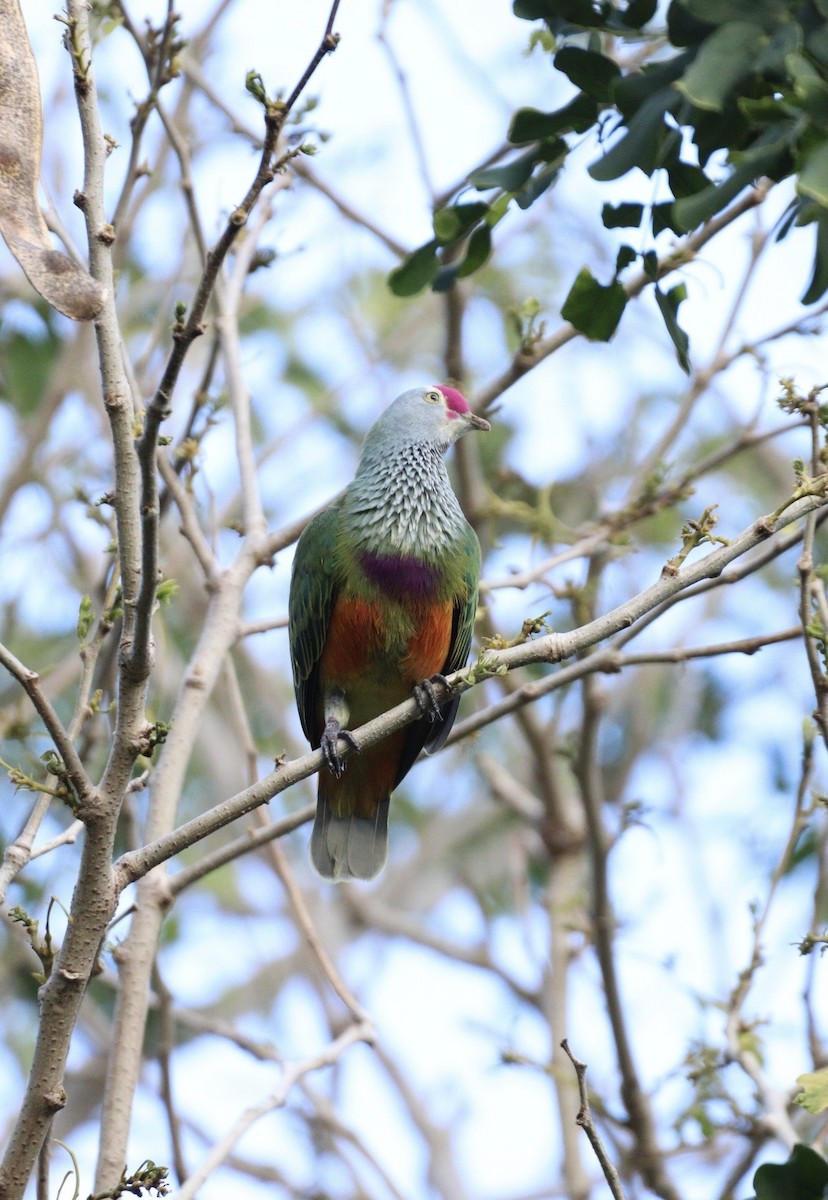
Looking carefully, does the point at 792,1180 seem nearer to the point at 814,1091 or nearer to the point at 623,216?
the point at 814,1091

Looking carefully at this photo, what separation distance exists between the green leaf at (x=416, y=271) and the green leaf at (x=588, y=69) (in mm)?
644

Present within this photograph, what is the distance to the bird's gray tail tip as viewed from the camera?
16.0 ft

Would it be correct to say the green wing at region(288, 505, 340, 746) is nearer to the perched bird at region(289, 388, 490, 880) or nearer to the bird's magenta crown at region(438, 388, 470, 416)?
the perched bird at region(289, 388, 490, 880)

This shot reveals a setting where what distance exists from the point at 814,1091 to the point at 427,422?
3.01 metres

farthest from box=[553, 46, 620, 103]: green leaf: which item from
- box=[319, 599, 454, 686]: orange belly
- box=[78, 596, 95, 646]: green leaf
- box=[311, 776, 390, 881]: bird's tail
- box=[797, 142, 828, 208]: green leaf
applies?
box=[311, 776, 390, 881]: bird's tail

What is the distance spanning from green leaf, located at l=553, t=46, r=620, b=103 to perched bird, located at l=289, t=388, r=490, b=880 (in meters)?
1.91

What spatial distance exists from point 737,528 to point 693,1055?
5278 mm

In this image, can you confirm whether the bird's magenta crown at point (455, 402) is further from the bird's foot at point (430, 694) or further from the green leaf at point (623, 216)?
the green leaf at point (623, 216)

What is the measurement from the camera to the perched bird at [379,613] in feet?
14.8

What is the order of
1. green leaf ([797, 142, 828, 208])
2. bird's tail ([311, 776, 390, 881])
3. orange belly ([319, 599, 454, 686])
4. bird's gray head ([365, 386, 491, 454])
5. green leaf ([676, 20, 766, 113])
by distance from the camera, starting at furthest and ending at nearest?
bird's gray head ([365, 386, 491, 454])
bird's tail ([311, 776, 390, 881])
orange belly ([319, 599, 454, 686])
green leaf ([676, 20, 766, 113])
green leaf ([797, 142, 828, 208])

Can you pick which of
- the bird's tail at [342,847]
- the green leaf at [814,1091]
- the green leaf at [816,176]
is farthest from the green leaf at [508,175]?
the bird's tail at [342,847]

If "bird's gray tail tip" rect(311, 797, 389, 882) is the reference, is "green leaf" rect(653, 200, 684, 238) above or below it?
above

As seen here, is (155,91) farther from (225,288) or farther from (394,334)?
(394,334)

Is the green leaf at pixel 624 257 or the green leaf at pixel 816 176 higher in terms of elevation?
the green leaf at pixel 624 257
